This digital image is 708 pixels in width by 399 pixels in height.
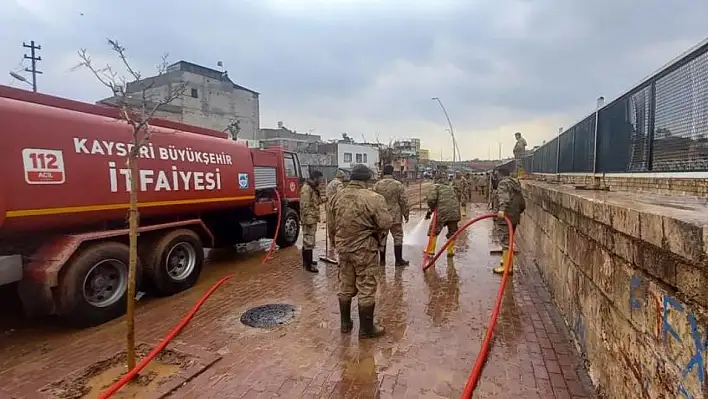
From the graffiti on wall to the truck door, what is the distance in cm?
836

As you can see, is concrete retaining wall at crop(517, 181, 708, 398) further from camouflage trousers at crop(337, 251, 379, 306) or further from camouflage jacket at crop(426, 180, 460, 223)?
camouflage jacket at crop(426, 180, 460, 223)

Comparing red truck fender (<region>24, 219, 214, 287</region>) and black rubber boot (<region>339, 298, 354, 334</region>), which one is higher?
red truck fender (<region>24, 219, 214, 287</region>)

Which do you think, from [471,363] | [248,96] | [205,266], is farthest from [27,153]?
[248,96]

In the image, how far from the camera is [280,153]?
9.48 meters

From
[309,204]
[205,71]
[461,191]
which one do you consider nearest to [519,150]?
[461,191]

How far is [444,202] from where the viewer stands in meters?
7.82

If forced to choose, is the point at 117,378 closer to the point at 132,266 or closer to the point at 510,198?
the point at 132,266

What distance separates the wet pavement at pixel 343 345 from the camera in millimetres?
3346

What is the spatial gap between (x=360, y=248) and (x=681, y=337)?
292 centimetres

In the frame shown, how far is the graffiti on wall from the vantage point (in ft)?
5.12

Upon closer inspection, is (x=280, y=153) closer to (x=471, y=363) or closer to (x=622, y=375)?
(x=471, y=363)

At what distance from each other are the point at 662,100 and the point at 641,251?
84.8 inches

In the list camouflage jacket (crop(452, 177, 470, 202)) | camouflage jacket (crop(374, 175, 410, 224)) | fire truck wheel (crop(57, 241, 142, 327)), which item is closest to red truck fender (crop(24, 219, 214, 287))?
fire truck wheel (crop(57, 241, 142, 327))

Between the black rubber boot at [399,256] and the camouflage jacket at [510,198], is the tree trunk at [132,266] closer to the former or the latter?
the black rubber boot at [399,256]
